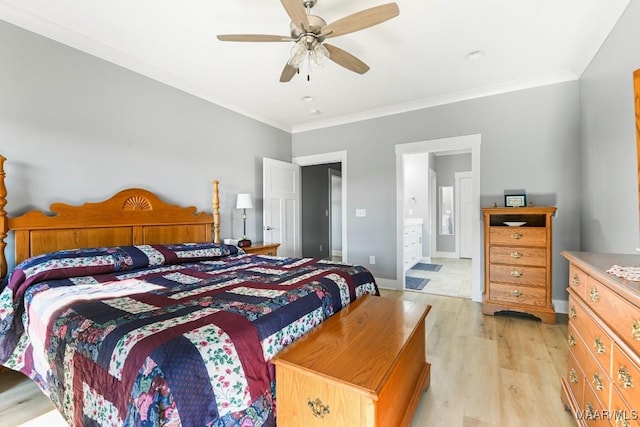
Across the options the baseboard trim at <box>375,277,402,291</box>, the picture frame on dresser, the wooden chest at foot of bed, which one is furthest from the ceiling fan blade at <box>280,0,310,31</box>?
the baseboard trim at <box>375,277,402,291</box>

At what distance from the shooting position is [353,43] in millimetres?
2408

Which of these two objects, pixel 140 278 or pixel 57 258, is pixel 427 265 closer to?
pixel 140 278

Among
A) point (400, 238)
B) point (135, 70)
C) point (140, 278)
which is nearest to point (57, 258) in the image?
point (140, 278)

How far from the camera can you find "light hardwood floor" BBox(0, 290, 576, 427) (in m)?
1.52

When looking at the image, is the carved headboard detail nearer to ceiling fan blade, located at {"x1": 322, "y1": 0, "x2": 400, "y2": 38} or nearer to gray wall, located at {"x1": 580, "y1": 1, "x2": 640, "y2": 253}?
ceiling fan blade, located at {"x1": 322, "y1": 0, "x2": 400, "y2": 38}

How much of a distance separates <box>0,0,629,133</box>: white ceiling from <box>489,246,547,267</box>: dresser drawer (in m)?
1.83

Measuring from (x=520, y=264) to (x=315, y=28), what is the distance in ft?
9.51

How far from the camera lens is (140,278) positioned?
72.6 inches

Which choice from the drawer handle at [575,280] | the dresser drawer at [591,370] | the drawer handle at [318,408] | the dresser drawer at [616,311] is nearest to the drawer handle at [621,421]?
the dresser drawer at [591,370]

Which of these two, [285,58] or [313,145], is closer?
[285,58]

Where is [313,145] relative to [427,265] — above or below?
above

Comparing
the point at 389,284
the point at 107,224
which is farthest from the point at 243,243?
the point at 389,284

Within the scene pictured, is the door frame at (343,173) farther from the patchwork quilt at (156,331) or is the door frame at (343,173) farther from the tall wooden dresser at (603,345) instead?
the tall wooden dresser at (603,345)

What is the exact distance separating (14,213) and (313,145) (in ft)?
11.6
